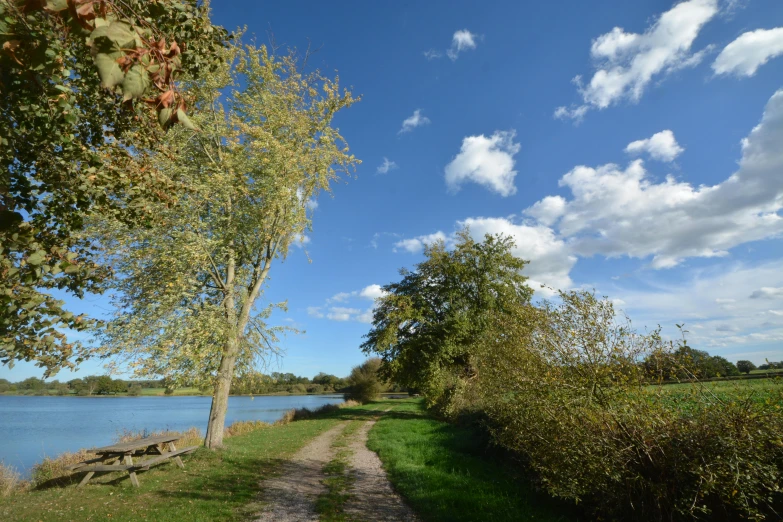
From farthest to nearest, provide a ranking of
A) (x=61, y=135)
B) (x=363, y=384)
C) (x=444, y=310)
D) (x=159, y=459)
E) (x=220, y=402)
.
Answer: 1. (x=363, y=384)
2. (x=444, y=310)
3. (x=220, y=402)
4. (x=159, y=459)
5. (x=61, y=135)

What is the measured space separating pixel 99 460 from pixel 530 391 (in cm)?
1053

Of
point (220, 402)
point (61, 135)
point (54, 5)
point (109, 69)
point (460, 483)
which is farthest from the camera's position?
point (220, 402)

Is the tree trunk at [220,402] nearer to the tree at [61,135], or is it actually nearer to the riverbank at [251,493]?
the riverbank at [251,493]

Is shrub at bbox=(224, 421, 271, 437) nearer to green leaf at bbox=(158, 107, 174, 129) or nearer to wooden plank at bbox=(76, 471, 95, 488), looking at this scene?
wooden plank at bbox=(76, 471, 95, 488)

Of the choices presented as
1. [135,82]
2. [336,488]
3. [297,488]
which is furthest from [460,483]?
[135,82]

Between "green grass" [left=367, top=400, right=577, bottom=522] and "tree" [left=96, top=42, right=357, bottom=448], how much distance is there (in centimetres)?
588

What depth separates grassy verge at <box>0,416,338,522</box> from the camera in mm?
7137

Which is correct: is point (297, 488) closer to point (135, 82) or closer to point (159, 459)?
point (159, 459)

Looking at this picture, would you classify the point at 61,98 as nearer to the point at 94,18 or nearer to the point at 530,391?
the point at 94,18

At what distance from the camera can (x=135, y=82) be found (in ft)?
4.37

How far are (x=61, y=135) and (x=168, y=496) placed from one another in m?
7.82

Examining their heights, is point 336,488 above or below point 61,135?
below

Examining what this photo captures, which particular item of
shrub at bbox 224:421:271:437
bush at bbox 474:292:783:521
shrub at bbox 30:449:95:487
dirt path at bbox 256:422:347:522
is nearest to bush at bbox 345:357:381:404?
shrub at bbox 224:421:271:437

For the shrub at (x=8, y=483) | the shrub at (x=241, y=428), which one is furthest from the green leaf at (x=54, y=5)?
the shrub at (x=241, y=428)
